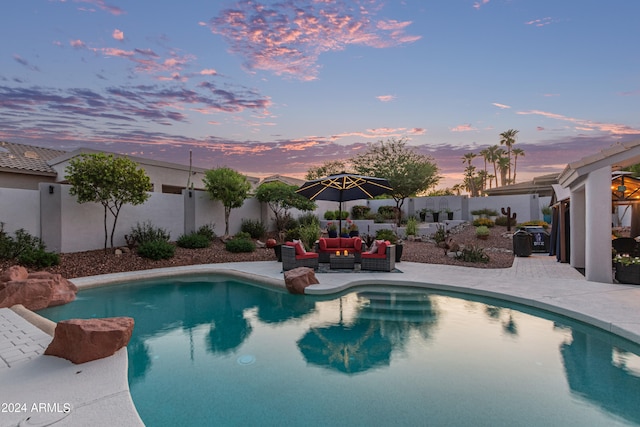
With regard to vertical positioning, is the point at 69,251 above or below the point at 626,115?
below

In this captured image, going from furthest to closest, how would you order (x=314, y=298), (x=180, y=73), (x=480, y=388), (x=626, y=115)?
(x=626, y=115) → (x=180, y=73) → (x=314, y=298) → (x=480, y=388)

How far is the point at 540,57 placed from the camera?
10383 mm

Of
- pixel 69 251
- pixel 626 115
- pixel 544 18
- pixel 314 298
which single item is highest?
pixel 544 18

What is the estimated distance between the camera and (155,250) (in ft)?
35.1

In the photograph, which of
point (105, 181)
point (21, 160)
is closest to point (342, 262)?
point (105, 181)

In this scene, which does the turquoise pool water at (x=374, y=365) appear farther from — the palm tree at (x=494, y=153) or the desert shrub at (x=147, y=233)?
the palm tree at (x=494, y=153)

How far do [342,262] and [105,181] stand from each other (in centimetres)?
755

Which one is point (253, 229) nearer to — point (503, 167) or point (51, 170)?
point (51, 170)

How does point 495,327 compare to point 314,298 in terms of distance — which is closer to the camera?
point 495,327

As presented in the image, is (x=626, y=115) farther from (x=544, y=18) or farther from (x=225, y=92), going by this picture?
(x=225, y=92)

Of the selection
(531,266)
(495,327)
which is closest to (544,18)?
(531,266)

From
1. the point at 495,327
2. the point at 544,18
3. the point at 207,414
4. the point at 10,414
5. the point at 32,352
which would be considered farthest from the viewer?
the point at 544,18

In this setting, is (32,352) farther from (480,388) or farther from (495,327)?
(495,327)

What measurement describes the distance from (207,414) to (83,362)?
68.1 inches
